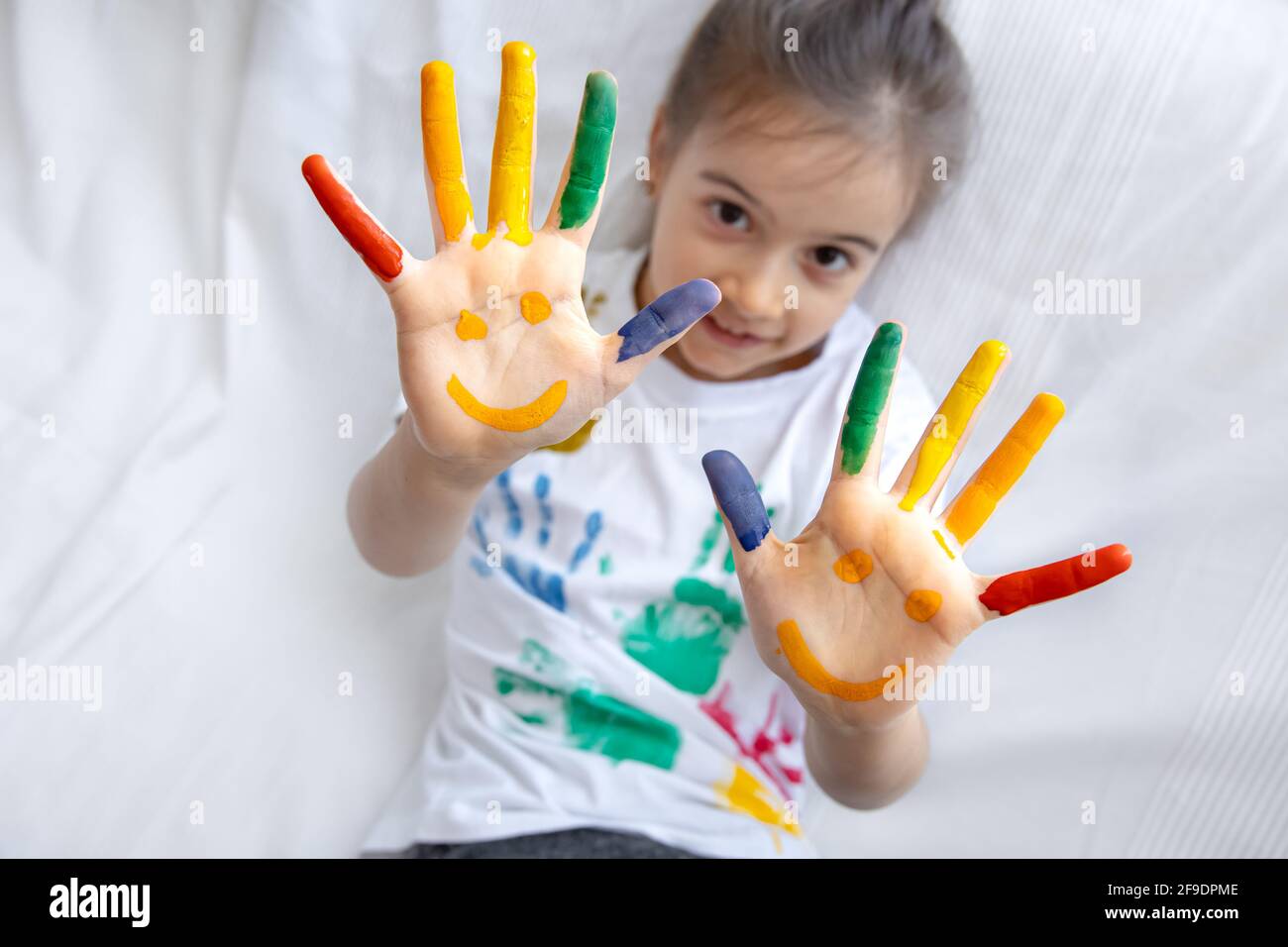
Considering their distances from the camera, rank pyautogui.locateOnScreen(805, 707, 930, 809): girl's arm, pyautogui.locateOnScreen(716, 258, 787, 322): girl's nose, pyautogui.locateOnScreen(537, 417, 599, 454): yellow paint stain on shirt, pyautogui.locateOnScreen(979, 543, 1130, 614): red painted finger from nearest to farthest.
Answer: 1. pyautogui.locateOnScreen(979, 543, 1130, 614): red painted finger
2. pyautogui.locateOnScreen(805, 707, 930, 809): girl's arm
3. pyautogui.locateOnScreen(716, 258, 787, 322): girl's nose
4. pyautogui.locateOnScreen(537, 417, 599, 454): yellow paint stain on shirt

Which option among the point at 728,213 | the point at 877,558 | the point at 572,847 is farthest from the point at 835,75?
the point at 572,847

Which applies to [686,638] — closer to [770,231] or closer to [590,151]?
[770,231]

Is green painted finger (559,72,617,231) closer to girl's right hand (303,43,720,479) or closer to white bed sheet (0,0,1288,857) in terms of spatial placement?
girl's right hand (303,43,720,479)

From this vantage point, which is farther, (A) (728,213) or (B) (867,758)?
(A) (728,213)

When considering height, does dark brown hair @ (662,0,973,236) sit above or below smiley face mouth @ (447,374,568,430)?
above

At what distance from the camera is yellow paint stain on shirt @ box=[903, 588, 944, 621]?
70cm

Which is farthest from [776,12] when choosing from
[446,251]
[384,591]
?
[384,591]

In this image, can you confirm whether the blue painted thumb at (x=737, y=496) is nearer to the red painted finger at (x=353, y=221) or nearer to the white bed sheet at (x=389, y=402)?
the red painted finger at (x=353, y=221)

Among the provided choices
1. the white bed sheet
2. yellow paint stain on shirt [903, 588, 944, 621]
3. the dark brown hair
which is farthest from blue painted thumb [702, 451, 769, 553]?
the white bed sheet

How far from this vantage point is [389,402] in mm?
1205

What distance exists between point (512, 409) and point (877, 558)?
0.80 ft
